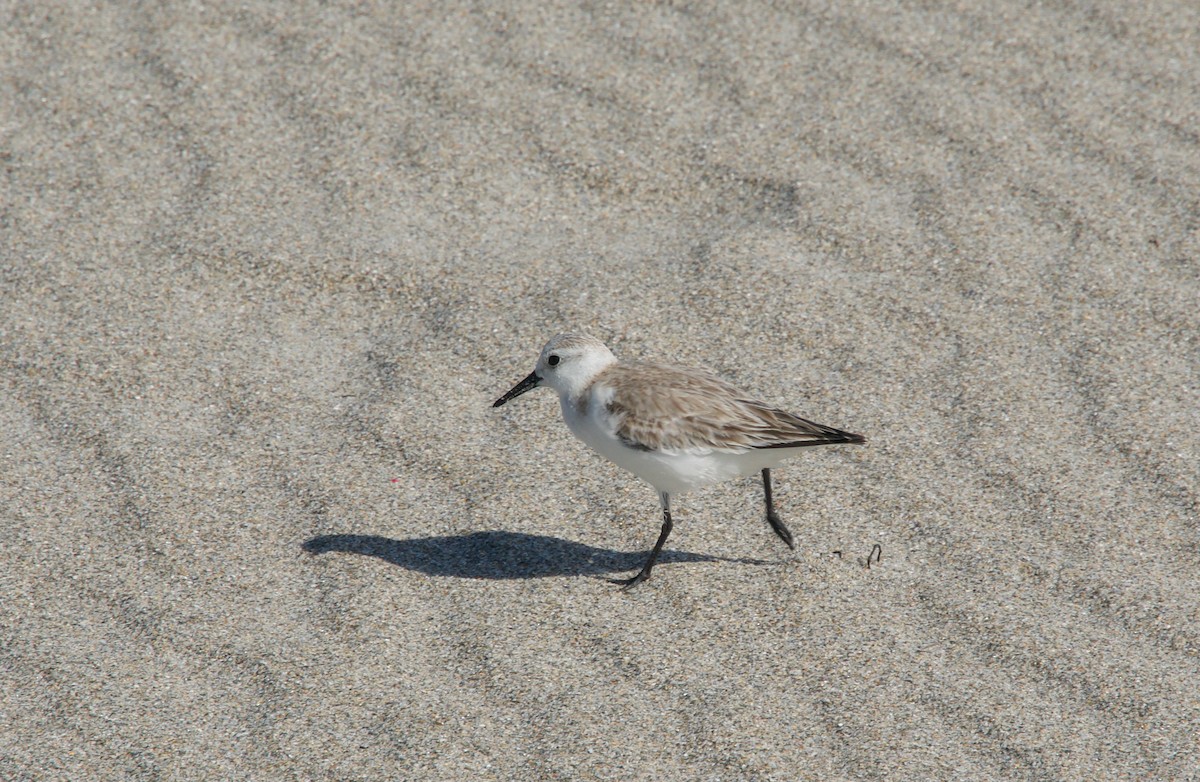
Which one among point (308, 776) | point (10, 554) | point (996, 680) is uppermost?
point (996, 680)

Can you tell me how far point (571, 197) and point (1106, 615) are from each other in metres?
2.96

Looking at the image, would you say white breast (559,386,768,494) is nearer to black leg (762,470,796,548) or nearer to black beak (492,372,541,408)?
black leg (762,470,796,548)

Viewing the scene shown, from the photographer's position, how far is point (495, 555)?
428 cm

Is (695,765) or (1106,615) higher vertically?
(1106,615)

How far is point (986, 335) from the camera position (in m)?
5.16

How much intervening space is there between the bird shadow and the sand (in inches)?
0.7

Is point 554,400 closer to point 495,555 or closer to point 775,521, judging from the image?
point 495,555

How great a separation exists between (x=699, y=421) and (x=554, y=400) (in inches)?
43.9

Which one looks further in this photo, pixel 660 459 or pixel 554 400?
pixel 554 400

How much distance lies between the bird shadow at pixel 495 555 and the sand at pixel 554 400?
18 mm

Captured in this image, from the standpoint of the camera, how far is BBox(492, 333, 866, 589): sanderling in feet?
13.1

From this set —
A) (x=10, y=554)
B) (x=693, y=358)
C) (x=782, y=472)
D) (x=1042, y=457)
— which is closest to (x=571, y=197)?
(x=693, y=358)

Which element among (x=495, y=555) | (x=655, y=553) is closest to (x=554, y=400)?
(x=495, y=555)

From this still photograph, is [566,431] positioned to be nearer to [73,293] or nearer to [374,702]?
[374,702]
